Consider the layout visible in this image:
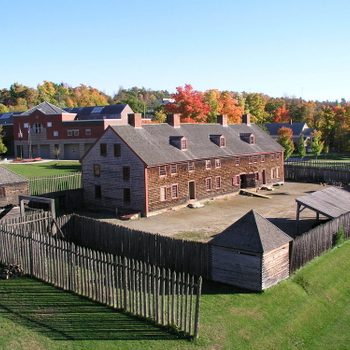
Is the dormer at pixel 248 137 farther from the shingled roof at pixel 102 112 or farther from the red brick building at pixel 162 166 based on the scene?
the shingled roof at pixel 102 112

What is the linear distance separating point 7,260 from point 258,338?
11980 millimetres

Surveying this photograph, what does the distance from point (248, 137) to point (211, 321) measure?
122 ft

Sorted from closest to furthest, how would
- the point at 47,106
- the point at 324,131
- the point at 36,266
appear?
the point at 36,266, the point at 47,106, the point at 324,131

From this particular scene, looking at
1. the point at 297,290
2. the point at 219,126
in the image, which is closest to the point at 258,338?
the point at 297,290

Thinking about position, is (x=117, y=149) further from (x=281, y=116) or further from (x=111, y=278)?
(x=281, y=116)

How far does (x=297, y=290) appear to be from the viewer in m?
20.5

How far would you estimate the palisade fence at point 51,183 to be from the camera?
141ft

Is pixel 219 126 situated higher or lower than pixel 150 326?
higher

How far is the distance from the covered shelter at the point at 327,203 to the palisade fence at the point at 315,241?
0.72m

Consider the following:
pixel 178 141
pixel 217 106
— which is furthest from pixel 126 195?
pixel 217 106

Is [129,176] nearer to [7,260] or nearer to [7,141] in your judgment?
[7,260]

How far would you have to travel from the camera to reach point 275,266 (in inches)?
800

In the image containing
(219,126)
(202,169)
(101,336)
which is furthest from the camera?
(219,126)

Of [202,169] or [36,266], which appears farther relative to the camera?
[202,169]
